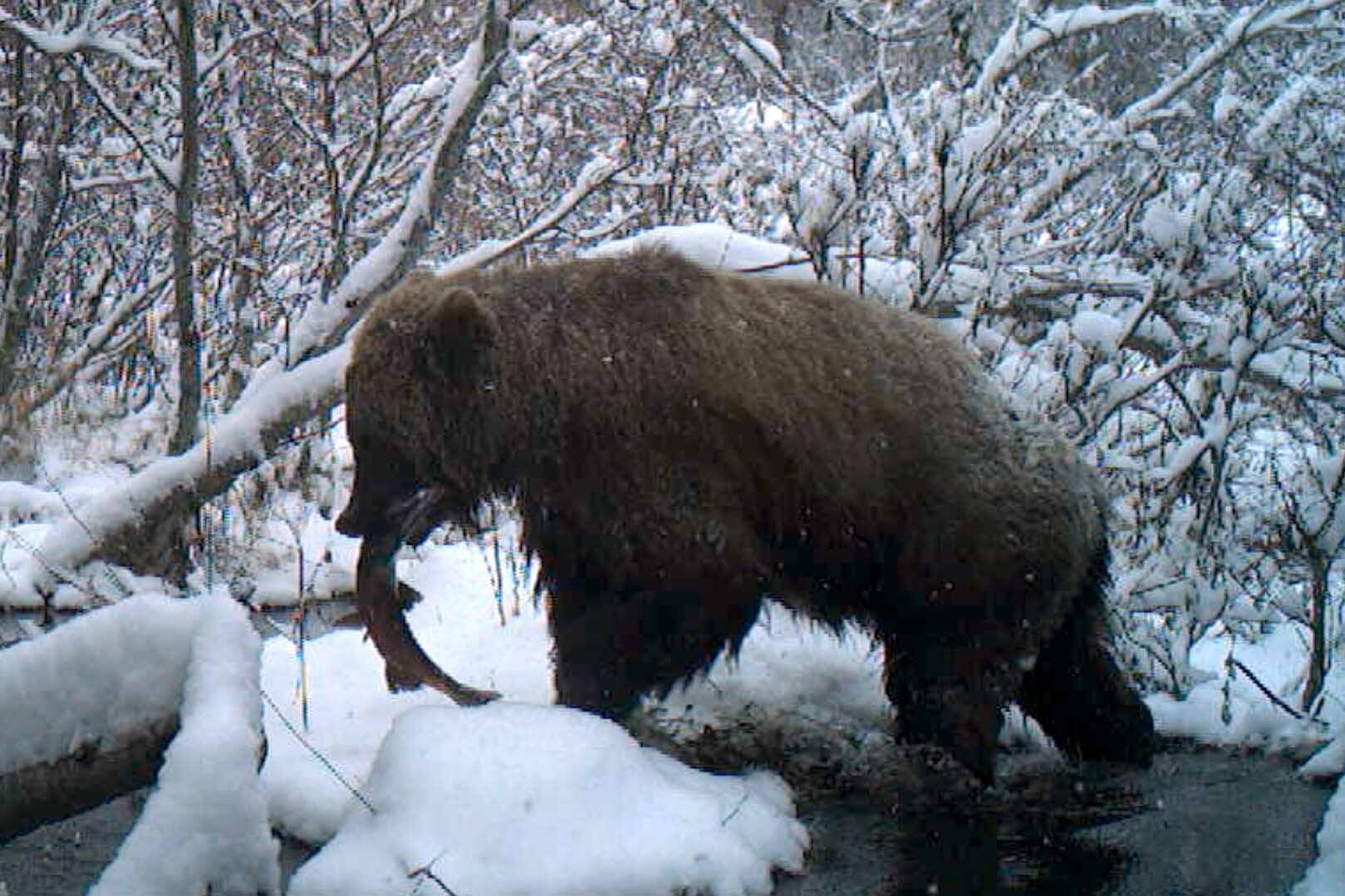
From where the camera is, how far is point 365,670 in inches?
224

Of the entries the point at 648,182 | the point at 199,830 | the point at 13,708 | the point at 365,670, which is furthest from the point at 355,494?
the point at 648,182

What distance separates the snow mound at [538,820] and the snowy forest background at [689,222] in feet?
4.02

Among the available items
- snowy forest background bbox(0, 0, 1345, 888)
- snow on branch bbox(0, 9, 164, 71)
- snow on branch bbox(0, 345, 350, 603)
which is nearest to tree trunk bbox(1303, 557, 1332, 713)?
snowy forest background bbox(0, 0, 1345, 888)

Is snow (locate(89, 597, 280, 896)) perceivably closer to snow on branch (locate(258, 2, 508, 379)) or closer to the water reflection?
the water reflection

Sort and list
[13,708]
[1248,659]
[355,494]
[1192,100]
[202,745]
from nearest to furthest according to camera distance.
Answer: [202,745] < [13,708] < [355,494] < [1248,659] < [1192,100]

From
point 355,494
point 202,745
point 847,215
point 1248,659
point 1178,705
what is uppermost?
point 847,215

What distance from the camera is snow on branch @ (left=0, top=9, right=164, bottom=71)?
20.7ft

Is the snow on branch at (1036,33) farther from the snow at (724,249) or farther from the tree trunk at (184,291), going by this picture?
the tree trunk at (184,291)

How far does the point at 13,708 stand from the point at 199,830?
54 centimetres

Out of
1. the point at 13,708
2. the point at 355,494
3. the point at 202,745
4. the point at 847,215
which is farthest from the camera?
the point at 847,215

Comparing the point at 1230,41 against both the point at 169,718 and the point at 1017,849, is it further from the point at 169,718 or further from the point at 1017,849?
the point at 169,718

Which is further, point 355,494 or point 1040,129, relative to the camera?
point 1040,129

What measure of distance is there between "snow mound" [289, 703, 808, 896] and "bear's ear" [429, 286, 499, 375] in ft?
3.40

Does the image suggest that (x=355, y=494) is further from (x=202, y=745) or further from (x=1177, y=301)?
(x=1177, y=301)
